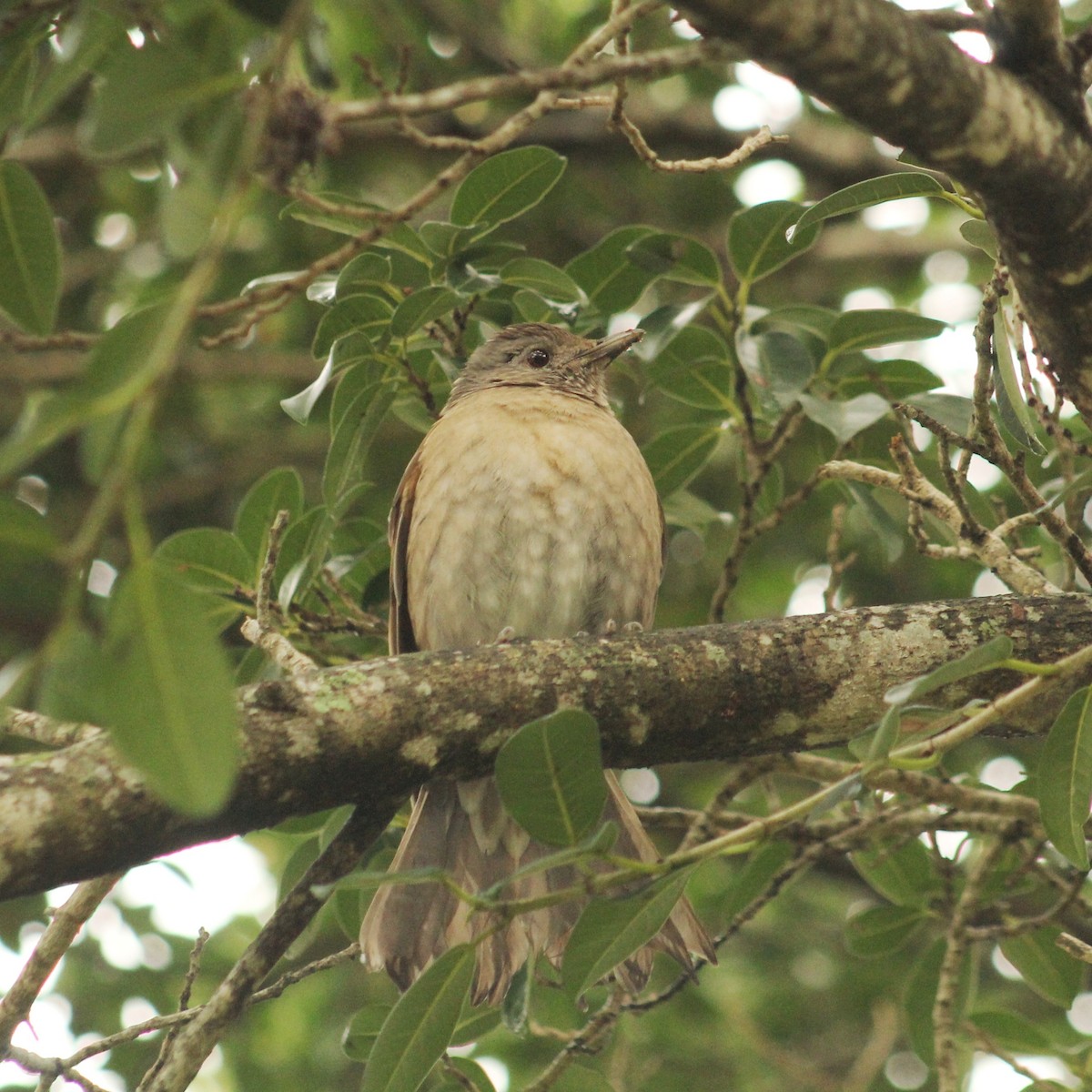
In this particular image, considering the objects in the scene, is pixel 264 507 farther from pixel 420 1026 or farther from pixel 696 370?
pixel 420 1026

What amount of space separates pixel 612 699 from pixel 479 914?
0.63 meters

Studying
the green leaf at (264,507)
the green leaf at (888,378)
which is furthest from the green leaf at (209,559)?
the green leaf at (888,378)

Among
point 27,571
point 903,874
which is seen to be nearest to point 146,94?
point 27,571

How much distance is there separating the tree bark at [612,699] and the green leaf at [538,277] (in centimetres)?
95

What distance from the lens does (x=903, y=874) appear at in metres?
4.04

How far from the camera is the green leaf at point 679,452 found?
4051 millimetres

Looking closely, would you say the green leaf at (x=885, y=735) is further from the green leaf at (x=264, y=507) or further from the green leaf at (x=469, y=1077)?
the green leaf at (x=264, y=507)

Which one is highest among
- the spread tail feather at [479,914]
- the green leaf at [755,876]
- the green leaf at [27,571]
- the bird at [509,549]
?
the green leaf at [27,571]

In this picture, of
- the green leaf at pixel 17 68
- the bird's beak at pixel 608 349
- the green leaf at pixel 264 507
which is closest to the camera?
→ the green leaf at pixel 17 68

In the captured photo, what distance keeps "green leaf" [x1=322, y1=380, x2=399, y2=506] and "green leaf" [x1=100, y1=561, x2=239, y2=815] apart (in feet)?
5.55

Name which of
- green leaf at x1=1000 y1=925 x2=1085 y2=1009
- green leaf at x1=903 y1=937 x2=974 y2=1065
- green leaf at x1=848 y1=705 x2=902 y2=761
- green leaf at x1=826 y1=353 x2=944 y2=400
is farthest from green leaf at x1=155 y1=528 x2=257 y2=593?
green leaf at x1=1000 y1=925 x2=1085 y2=1009

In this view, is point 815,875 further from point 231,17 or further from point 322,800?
point 231,17

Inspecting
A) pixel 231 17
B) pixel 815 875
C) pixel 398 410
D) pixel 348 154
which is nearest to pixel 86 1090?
pixel 398 410

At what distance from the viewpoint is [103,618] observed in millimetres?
1595
